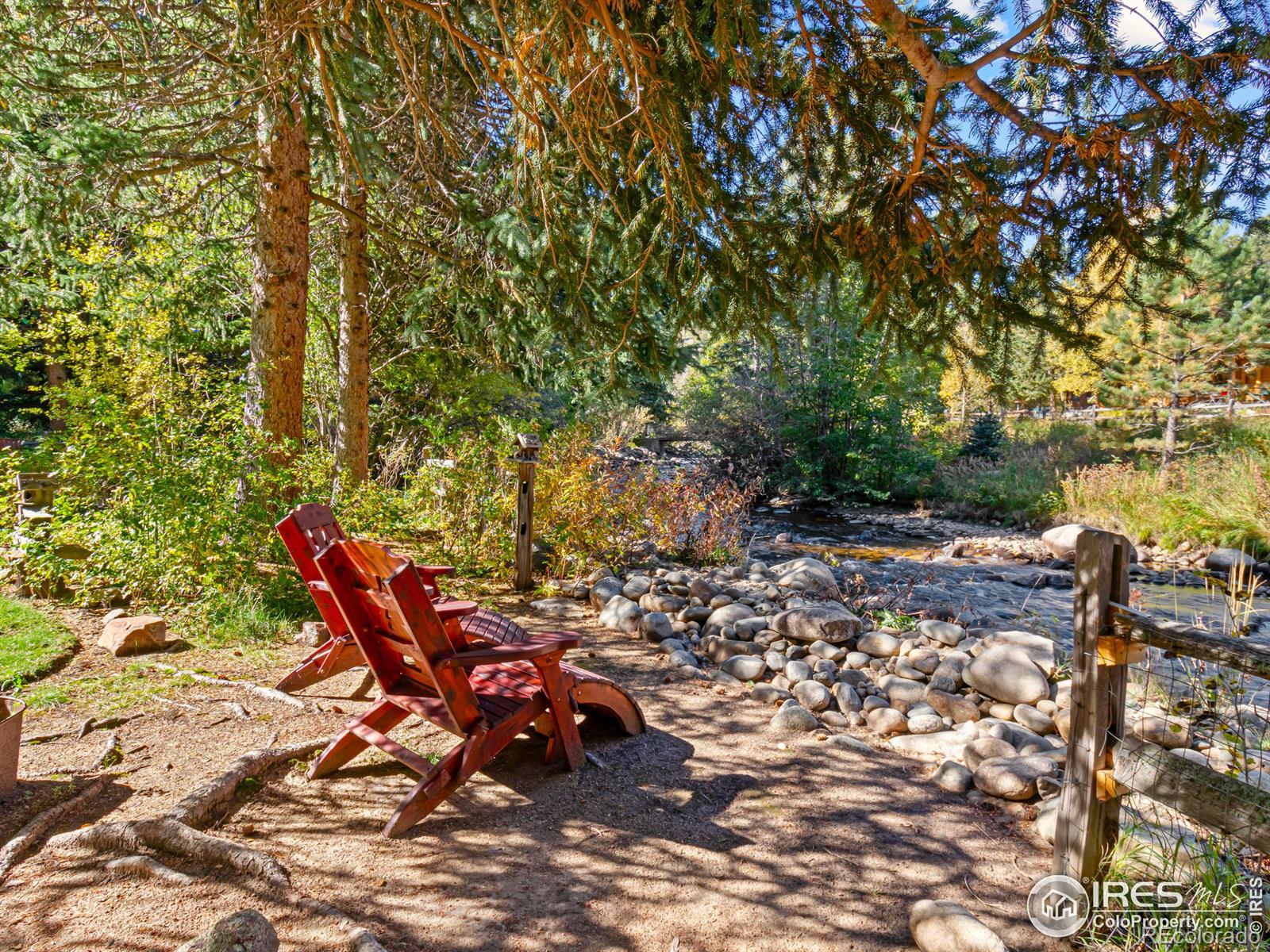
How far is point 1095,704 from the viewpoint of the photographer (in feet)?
7.81

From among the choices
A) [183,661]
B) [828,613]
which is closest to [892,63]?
[828,613]

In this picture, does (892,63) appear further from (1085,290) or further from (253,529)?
(253,529)

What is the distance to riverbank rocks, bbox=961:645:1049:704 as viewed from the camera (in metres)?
4.37

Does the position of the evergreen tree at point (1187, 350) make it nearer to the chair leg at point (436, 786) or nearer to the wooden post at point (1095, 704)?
the wooden post at point (1095, 704)

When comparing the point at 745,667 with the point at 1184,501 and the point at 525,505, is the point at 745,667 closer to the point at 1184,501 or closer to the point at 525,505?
the point at 525,505

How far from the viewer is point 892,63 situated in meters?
4.06

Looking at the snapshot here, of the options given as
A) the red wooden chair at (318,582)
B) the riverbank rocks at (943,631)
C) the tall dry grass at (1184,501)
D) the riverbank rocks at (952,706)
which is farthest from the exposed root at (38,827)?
the tall dry grass at (1184,501)

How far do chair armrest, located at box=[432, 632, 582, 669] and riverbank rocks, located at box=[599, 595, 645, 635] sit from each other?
8.55 feet

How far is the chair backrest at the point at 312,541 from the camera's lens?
3453 millimetres

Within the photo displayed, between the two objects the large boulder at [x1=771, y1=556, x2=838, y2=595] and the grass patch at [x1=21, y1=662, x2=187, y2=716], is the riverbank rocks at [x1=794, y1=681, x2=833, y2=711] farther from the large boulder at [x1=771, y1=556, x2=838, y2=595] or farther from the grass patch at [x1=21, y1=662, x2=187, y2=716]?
the grass patch at [x1=21, y1=662, x2=187, y2=716]

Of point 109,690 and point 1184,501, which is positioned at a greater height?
point 1184,501

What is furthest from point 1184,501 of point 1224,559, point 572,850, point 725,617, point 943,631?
point 572,850

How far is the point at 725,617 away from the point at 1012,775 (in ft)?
8.43

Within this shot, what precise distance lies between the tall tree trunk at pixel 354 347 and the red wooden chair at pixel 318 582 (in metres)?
4.06
